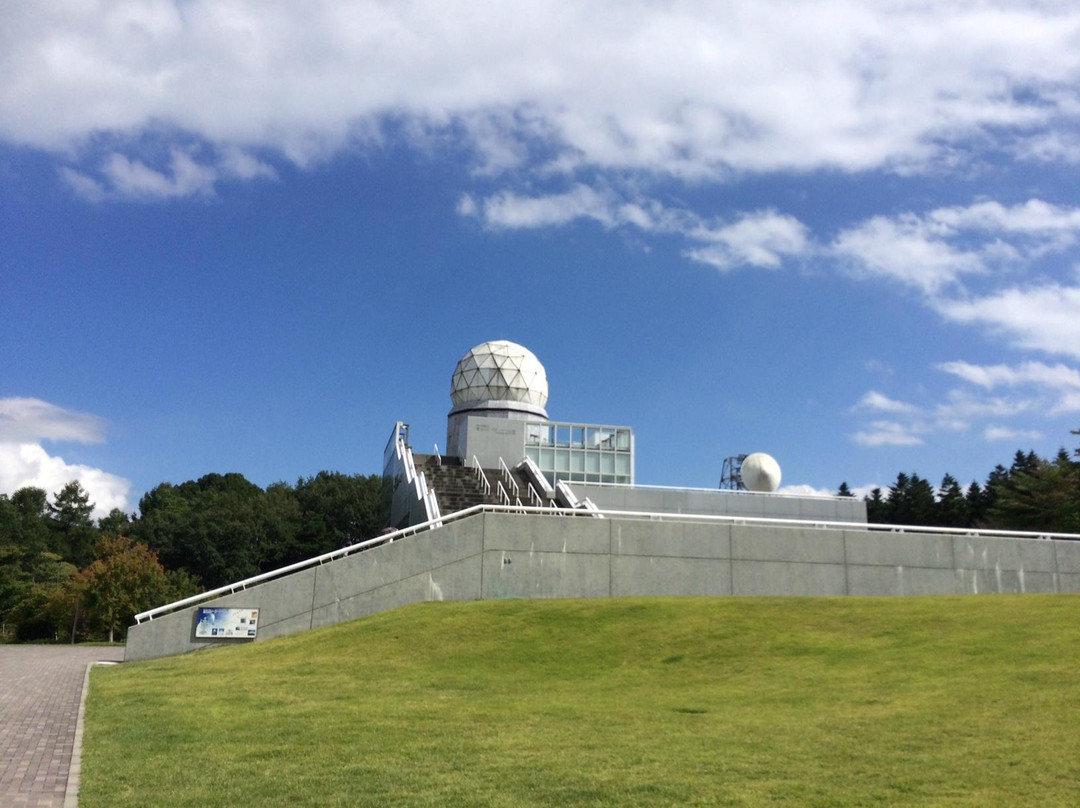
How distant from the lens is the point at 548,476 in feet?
128

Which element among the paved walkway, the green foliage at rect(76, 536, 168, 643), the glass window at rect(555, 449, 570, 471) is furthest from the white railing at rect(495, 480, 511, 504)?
the green foliage at rect(76, 536, 168, 643)

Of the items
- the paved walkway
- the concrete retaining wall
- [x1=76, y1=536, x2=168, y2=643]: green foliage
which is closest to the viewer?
the paved walkway

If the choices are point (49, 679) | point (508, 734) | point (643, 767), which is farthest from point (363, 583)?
point (643, 767)

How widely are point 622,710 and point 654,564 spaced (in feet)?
38.6

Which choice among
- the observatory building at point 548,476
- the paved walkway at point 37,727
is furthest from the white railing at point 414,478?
the paved walkway at point 37,727

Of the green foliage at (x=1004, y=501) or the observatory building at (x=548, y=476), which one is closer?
the observatory building at (x=548, y=476)

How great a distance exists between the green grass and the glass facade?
19231 millimetres

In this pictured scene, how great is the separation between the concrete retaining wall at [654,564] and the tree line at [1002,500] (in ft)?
80.4

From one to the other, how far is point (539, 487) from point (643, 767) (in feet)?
84.1

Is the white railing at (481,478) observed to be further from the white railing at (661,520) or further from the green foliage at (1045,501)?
the green foliage at (1045,501)

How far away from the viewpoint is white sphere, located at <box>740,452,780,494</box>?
40406 millimetres

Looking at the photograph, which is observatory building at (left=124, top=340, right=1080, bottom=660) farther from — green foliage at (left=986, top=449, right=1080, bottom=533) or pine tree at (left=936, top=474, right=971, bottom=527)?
pine tree at (left=936, top=474, right=971, bottom=527)

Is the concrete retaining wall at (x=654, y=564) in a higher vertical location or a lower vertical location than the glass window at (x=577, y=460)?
lower

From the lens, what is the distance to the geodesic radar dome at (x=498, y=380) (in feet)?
154
